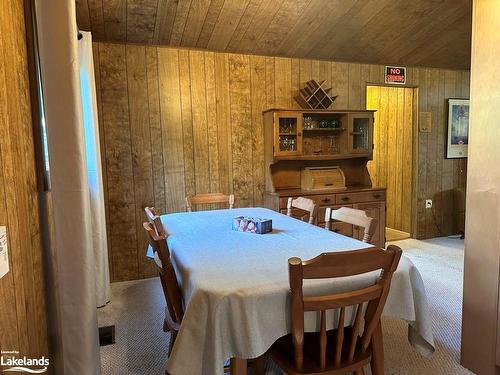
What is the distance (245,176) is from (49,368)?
272 cm

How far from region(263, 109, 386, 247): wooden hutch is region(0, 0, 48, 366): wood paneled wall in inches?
102

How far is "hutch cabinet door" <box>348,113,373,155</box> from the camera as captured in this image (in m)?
4.01

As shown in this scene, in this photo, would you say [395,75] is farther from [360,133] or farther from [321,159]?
[321,159]

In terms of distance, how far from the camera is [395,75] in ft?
14.5

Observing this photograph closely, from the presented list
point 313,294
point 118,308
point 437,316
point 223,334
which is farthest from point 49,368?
point 437,316

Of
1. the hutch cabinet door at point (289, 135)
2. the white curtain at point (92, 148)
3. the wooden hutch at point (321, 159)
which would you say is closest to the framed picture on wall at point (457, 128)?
the wooden hutch at point (321, 159)

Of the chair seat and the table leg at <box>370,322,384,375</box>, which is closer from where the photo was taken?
the chair seat

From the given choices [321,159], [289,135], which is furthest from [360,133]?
[289,135]

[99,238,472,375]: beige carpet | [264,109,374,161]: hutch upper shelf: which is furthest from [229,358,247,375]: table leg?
[264,109,374,161]: hutch upper shelf

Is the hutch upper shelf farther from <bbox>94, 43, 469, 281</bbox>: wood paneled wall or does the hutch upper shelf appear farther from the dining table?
the dining table

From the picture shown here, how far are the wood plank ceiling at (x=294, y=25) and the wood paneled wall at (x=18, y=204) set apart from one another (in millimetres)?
1971

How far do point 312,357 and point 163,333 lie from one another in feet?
4.53

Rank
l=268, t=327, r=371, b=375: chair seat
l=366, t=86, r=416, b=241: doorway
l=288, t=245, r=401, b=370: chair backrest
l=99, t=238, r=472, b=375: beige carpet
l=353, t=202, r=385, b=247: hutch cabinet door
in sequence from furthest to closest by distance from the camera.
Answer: l=366, t=86, r=416, b=241: doorway, l=353, t=202, r=385, b=247: hutch cabinet door, l=99, t=238, r=472, b=375: beige carpet, l=268, t=327, r=371, b=375: chair seat, l=288, t=245, r=401, b=370: chair backrest

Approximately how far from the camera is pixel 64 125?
1.27m
